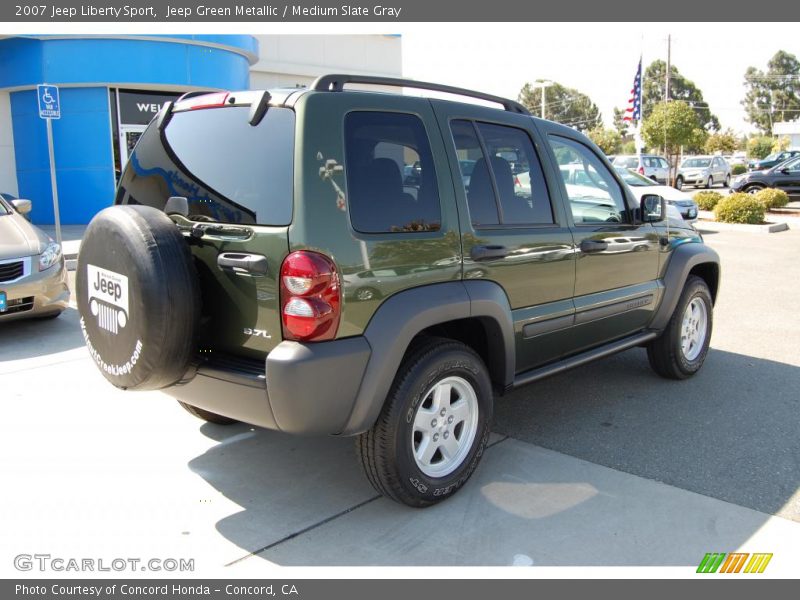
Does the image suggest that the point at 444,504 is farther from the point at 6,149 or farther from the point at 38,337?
the point at 6,149

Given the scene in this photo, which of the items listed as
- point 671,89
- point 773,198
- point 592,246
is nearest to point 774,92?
point 671,89

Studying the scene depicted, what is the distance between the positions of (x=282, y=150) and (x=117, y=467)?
2.08 meters

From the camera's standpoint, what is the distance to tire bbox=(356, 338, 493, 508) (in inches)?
126

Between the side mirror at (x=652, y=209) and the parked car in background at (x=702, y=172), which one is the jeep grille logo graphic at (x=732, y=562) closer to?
the side mirror at (x=652, y=209)

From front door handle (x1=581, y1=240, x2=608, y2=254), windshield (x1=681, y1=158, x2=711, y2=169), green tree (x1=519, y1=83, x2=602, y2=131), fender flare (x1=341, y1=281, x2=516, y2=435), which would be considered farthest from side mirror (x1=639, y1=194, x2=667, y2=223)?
green tree (x1=519, y1=83, x2=602, y2=131)

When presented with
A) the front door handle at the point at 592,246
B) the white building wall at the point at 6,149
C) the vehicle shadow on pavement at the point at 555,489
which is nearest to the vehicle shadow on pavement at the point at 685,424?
the vehicle shadow on pavement at the point at 555,489

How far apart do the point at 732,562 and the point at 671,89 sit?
93.8 metres

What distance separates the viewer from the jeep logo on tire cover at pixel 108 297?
3.09 meters

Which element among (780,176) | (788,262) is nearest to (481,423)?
(788,262)

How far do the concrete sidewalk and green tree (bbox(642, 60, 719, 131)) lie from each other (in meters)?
86.4

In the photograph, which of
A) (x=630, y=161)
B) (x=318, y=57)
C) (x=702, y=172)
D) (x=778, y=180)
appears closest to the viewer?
(x=778, y=180)

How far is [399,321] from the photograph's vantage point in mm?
3107

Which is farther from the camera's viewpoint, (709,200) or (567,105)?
(567,105)

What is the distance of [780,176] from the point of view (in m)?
22.6
